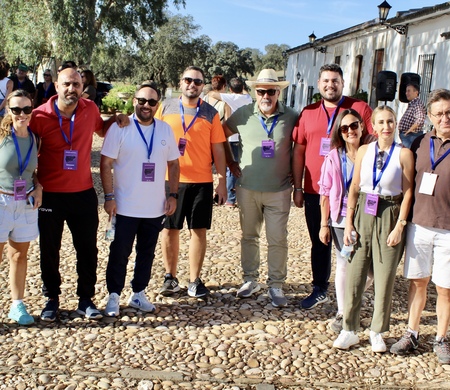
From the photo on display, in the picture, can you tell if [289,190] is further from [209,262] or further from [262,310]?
[209,262]

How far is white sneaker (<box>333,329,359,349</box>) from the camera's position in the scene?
4.29 metres

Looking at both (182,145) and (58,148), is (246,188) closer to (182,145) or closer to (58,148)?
(182,145)

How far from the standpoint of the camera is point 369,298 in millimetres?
5391

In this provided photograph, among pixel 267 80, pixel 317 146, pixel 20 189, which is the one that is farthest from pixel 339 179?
pixel 20 189

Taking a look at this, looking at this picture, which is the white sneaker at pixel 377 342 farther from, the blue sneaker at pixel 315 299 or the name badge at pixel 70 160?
the name badge at pixel 70 160

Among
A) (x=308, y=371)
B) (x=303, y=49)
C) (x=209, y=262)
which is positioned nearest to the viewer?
(x=308, y=371)

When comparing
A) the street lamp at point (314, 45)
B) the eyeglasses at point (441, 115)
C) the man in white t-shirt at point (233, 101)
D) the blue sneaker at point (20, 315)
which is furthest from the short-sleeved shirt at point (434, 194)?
the street lamp at point (314, 45)

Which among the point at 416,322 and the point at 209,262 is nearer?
the point at 416,322

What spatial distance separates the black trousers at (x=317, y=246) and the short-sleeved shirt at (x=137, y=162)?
129 centimetres

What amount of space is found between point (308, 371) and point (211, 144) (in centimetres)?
217

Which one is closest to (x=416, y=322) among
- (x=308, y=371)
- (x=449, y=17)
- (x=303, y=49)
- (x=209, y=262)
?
(x=308, y=371)

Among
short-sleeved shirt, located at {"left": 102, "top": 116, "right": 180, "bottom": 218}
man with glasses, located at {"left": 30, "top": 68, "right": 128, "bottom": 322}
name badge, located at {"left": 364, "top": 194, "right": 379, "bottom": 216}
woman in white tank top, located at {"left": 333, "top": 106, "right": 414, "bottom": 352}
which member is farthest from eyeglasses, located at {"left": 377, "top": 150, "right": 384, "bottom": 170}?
man with glasses, located at {"left": 30, "top": 68, "right": 128, "bottom": 322}

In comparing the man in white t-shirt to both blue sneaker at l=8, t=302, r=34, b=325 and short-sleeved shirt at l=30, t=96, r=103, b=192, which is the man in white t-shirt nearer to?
short-sleeved shirt at l=30, t=96, r=103, b=192

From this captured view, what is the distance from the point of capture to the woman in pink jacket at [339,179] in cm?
429
